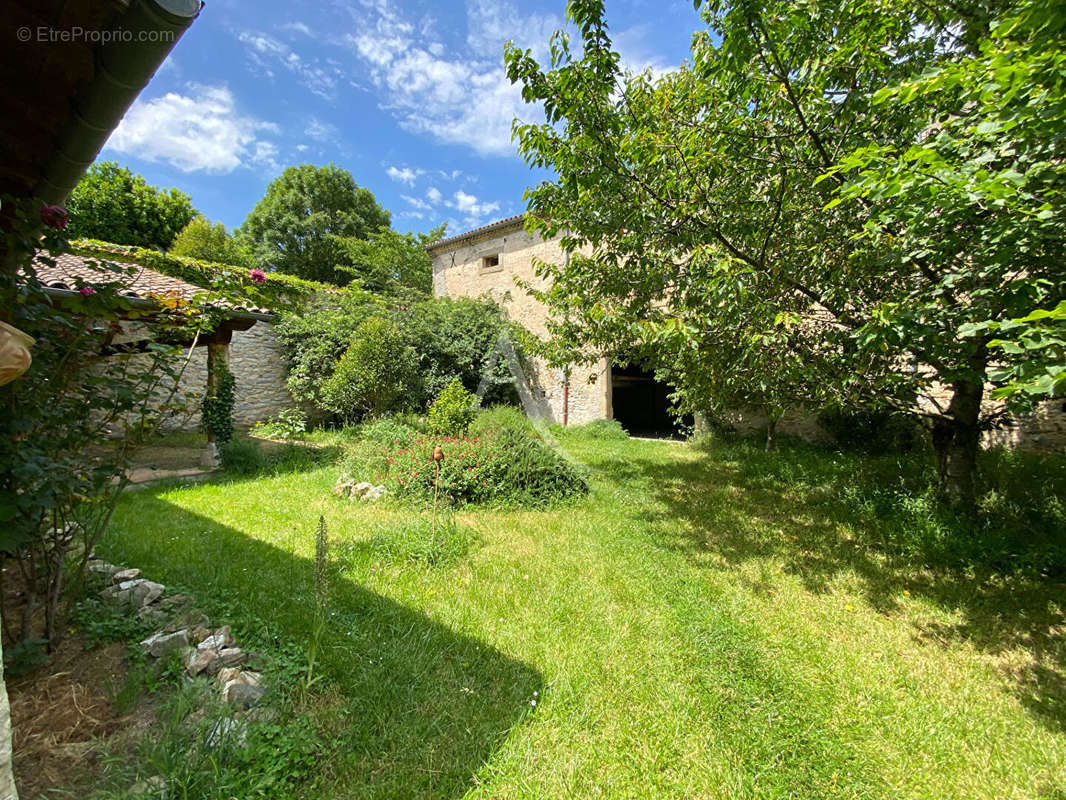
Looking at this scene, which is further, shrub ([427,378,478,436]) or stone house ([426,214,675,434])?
stone house ([426,214,675,434])

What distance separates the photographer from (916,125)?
2943 millimetres

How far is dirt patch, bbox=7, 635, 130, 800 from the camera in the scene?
142cm

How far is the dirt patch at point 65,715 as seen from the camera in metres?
1.42

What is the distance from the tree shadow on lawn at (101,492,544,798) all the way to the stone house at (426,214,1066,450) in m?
7.51

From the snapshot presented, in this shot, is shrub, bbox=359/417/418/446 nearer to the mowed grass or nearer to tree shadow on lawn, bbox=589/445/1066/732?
the mowed grass

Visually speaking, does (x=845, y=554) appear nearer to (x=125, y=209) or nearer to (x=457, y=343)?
(x=457, y=343)

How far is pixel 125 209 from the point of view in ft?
52.3

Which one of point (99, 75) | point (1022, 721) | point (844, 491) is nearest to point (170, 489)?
point (99, 75)

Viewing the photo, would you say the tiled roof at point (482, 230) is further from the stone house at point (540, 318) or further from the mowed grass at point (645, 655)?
the mowed grass at point (645, 655)

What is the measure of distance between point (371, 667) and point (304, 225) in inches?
901

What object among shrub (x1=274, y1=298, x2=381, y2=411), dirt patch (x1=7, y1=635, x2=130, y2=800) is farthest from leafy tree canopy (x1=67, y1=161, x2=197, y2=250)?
dirt patch (x1=7, y1=635, x2=130, y2=800)

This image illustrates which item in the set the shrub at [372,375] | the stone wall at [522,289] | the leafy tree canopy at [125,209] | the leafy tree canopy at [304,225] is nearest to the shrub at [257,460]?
the shrub at [372,375]

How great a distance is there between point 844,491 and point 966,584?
6.56ft

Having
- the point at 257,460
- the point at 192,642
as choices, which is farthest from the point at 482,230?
the point at 192,642
